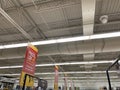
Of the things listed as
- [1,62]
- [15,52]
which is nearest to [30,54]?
[15,52]

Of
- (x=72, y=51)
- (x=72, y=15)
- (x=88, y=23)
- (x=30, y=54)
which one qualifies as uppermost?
(x=72, y=15)

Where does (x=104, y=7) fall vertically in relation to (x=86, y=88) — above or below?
above

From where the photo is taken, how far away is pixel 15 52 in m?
8.03

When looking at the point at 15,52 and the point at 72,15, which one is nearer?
the point at 72,15

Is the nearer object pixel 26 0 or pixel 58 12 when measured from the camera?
pixel 26 0

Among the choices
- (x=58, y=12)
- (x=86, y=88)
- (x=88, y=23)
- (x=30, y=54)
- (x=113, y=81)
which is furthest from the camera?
(x=86, y=88)

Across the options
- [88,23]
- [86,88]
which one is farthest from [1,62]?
[86,88]

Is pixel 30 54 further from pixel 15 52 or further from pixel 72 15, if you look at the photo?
pixel 15 52

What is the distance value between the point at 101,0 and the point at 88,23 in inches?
37.7

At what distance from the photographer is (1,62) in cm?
1311

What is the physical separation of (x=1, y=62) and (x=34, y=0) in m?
10.5

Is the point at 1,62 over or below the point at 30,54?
over

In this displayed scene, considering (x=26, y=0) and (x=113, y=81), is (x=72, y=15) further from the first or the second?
(x=113, y=81)

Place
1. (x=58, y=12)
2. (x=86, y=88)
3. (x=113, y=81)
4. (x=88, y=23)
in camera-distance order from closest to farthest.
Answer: (x=88, y=23) → (x=58, y=12) → (x=113, y=81) → (x=86, y=88)
